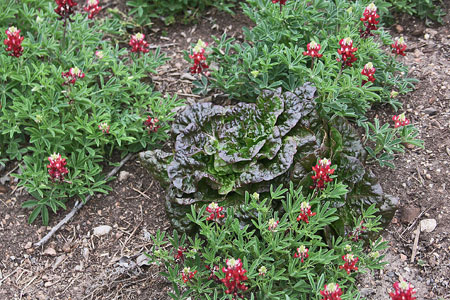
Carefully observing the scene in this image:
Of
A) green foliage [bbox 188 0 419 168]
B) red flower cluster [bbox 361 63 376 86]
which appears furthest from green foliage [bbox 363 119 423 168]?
red flower cluster [bbox 361 63 376 86]

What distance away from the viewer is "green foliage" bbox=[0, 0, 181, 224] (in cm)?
425

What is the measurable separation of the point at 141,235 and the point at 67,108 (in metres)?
1.30

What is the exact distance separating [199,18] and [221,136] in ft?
7.71

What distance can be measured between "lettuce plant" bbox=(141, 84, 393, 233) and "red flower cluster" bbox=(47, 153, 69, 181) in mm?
663

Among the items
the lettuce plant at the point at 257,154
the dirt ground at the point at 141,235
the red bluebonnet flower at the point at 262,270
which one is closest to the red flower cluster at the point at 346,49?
the lettuce plant at the point at 257,154

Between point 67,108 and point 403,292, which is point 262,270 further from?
point 67,108

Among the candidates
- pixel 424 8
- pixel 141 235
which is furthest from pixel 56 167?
pixel 424 8

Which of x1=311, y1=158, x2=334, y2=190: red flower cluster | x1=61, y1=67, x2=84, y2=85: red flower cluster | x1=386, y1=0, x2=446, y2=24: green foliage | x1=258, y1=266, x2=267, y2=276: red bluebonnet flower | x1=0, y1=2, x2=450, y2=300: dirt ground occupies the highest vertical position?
x1=61, y1=67, x2=84, y2=85: red flower cluster

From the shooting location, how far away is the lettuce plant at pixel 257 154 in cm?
380

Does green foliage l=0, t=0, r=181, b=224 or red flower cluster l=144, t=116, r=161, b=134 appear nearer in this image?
green foliage l=0, t=0, r=181, b=224

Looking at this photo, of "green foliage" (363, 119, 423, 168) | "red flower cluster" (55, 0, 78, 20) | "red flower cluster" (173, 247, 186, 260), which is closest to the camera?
"red flower cluster" (173, 247, 186, 260)

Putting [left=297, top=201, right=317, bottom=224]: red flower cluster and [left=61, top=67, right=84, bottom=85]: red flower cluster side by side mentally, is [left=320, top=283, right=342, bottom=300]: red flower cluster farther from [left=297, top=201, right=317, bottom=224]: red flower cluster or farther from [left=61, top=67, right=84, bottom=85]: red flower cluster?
[left=61, top=67, right=84, bottom=85]: red flower cluster

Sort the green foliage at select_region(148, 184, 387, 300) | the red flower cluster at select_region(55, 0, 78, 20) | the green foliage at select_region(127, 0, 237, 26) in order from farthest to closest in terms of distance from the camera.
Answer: the green foliage at select_region(127, 0, 237, 26) → the red flower cluster at select_region(55, 0, 78, 20) → the green foliage at select_region(148, 184, 387, 300)

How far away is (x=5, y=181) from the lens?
4.57m
